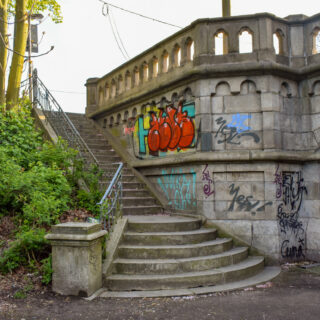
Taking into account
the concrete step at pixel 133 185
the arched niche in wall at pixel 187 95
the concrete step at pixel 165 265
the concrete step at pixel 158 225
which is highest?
the arched niche in wall at pixel 187 95

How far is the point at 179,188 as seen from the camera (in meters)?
9.31

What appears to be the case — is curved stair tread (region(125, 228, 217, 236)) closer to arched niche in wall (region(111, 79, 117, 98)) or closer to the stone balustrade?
the stone balustrade

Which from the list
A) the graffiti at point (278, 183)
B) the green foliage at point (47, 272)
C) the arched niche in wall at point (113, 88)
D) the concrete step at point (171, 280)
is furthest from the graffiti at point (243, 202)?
the arched niche in wall at point (113, 88)

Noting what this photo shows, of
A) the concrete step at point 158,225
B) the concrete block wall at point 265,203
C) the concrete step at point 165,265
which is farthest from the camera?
the concrete block wall at point 265,203

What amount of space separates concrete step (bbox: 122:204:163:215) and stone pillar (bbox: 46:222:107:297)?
3.11 m

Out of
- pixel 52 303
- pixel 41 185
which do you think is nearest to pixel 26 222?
pixel 41 185

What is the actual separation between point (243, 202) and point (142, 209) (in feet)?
8.66

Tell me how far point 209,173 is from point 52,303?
171 inches

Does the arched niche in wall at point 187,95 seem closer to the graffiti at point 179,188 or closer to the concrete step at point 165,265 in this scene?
the graffiti at point 179,188

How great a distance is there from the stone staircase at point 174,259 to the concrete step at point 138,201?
1.67 metres

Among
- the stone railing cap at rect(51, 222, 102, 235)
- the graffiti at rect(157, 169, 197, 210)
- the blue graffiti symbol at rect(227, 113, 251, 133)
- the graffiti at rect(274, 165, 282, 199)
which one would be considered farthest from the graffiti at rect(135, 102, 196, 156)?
the stone railing cap at rect(51, 222, 102, 235)

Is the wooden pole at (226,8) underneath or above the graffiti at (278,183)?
above

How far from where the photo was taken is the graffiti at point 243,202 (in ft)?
26.9

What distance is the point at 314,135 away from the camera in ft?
28.3
